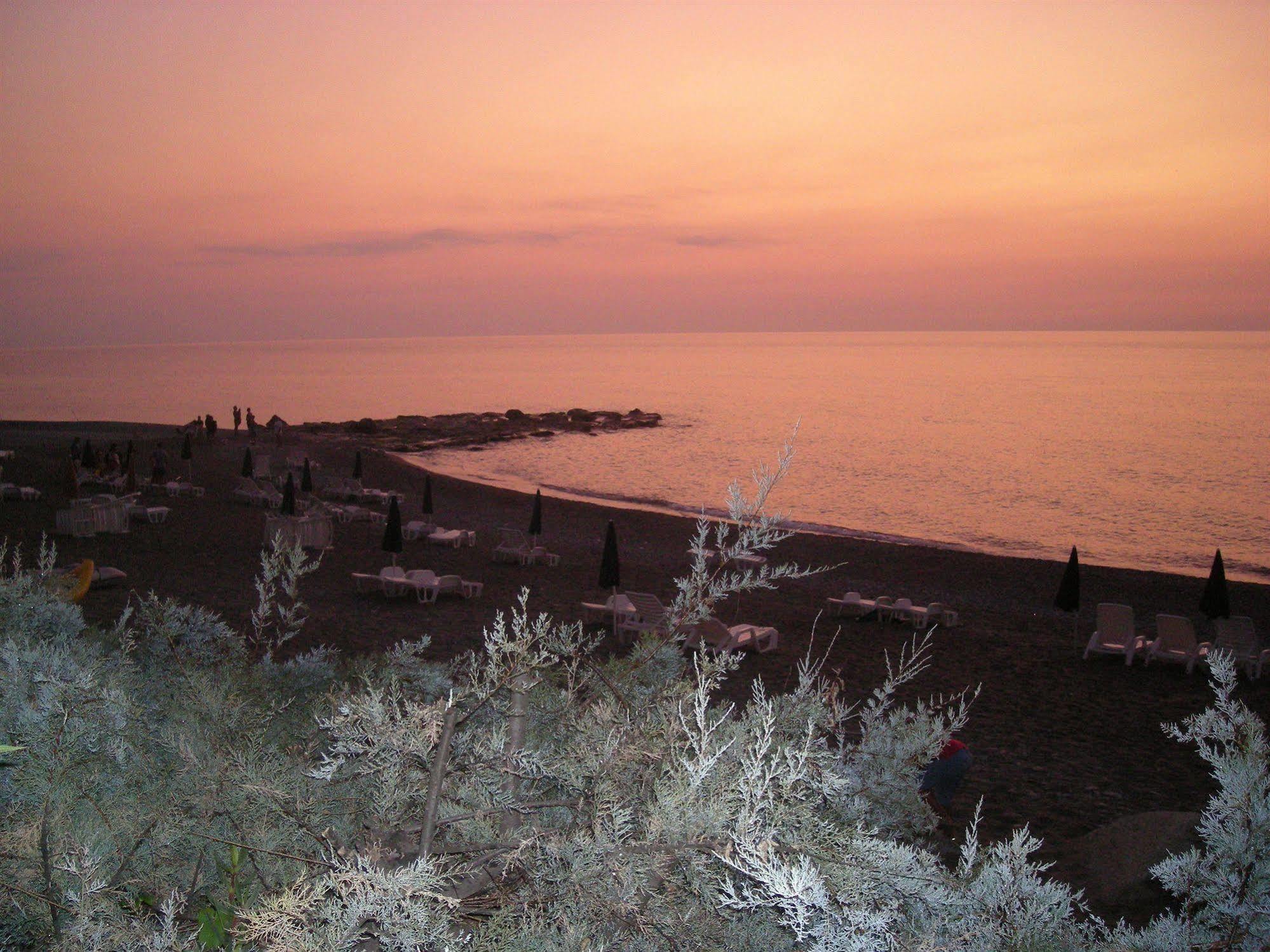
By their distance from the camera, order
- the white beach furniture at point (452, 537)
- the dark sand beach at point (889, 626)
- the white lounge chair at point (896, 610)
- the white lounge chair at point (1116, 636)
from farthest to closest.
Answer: the white beach furniture at point (452, 537) → the white lounge chair at point (896, 610) → the white lounge chair at point (1116, 636) → the dark sand beach at point (889, 626)

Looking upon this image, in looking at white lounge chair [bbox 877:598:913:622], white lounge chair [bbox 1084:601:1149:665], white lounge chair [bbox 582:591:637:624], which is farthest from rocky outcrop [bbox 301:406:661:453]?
white lounge chair [bbox 1084:601:1149:665]

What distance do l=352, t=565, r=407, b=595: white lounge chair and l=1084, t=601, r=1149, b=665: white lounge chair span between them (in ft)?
33.3

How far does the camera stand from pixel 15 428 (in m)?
40.5

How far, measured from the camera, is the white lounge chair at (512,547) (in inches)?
676

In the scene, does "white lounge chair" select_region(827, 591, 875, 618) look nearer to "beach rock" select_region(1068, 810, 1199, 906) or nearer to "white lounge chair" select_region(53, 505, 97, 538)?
"beach rock" select_region(1068, 810, 1199, 906)

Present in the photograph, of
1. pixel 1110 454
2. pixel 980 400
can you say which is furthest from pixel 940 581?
pixel 980 400

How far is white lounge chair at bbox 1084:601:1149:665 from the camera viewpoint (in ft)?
41.2

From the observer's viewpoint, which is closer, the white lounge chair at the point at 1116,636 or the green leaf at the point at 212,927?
the green leaf at the point at 212,927

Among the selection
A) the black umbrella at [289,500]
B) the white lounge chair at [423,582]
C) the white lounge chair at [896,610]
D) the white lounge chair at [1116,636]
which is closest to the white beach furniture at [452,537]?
the black umbrella at [289,500]

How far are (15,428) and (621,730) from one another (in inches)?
1888

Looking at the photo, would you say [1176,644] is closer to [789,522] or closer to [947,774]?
[947,774]

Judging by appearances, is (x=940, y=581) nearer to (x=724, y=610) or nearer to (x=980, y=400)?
(x=724, y=610)

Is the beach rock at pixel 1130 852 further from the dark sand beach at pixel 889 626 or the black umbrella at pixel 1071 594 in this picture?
the black umbrella at pixel 1071 594

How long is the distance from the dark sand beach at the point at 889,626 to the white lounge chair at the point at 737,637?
0.74ft
